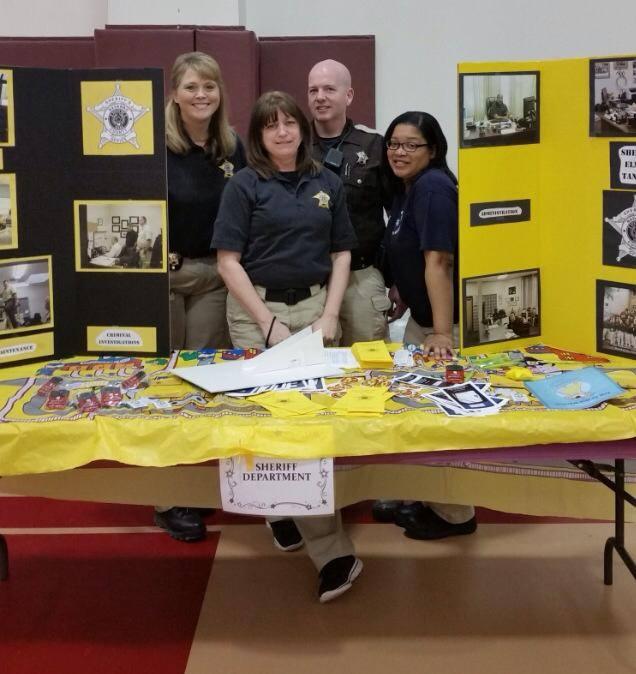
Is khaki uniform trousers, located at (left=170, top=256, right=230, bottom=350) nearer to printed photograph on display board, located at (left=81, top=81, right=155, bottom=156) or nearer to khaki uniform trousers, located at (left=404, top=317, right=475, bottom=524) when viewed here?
printed photograph on display board, located at (left=81, top=81, right=155, bottom=156)

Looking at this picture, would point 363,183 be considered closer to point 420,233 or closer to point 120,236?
point 420,233

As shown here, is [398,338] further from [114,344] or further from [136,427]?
[136,427]

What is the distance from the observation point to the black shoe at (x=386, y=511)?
107 inches

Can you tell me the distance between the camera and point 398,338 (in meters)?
4.34

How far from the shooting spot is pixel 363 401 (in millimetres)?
1754

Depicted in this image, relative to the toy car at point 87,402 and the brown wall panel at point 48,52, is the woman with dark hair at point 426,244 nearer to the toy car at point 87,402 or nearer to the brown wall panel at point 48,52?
the toy car at point 87,402

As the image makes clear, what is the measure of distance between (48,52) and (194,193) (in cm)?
221

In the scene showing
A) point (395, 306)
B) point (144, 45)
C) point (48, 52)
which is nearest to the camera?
point (395, 306)

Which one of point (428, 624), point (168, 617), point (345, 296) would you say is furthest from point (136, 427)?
point (345, 296)

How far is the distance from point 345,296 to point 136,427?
1.17 meters

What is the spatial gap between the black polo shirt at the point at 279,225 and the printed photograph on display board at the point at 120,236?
0.17 metres

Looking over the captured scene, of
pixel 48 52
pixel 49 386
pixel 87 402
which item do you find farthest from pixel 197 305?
pixel 48 52

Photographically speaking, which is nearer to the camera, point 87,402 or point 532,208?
point 87,402

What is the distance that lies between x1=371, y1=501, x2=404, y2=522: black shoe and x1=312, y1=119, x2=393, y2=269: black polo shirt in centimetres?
81
